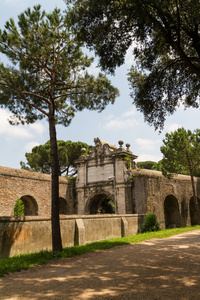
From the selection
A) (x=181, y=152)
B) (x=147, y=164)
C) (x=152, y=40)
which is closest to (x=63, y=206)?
(x=181, y=152)

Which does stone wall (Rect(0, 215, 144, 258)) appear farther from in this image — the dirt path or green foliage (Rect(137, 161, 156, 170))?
green foliage (Rect(137, 161, 156, 170))

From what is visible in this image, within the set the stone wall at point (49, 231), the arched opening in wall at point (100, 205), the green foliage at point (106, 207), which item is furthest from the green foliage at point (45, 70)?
the green foliage at point (106, 207)

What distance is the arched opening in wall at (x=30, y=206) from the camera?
19.0m

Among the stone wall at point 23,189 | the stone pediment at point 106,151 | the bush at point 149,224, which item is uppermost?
the stone pediment at point 106,151

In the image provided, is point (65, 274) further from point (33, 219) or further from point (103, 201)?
point (103, 201)

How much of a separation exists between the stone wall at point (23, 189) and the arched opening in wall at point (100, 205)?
8.11ft

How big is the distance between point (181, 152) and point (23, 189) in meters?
12.0

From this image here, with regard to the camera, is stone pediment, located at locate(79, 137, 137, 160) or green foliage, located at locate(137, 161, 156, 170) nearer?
stone pediment, located at locate(79, 137, 137, 160)

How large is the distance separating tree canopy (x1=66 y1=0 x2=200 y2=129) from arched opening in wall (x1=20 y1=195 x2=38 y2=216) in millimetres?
13093

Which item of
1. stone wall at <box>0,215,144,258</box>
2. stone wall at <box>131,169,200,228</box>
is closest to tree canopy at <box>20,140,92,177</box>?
stone wall at <box>131,169,200,228</box>

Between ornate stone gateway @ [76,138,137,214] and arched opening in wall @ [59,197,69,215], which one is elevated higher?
ornate stone gateway @ [76,138,137,214]

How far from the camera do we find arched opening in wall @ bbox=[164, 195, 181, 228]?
2086 centimetres

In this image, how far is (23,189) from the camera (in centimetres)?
1817

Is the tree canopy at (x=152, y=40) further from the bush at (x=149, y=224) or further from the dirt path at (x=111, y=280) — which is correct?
the bush at (x=149, y=224)
